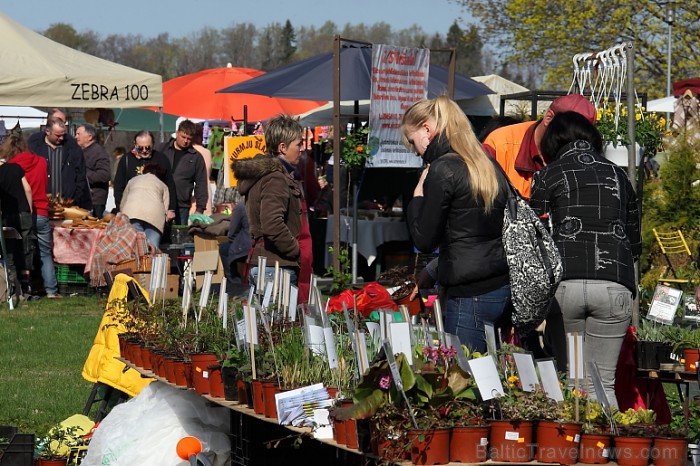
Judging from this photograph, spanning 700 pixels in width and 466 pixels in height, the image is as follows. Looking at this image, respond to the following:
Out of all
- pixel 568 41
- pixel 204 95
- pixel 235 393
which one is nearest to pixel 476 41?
pixel 568 41

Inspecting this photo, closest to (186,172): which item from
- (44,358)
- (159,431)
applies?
(44,358)

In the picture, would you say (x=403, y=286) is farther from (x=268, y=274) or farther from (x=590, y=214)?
(x=590, y=214)

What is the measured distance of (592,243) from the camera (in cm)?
488

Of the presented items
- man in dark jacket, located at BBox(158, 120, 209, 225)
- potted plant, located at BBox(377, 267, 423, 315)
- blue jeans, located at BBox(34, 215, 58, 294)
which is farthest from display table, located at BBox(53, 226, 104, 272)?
potted plant, located at BBox(377, 267, 423, 315)

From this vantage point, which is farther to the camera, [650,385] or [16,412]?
[16,412]

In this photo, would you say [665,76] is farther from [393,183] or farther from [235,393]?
[235,393]

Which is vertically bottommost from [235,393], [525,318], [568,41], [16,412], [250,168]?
[16,412]

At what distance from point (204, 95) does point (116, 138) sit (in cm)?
2096

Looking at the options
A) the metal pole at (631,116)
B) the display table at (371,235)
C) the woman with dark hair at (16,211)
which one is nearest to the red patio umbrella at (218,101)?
the display table at (371,235)

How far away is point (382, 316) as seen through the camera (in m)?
4.47

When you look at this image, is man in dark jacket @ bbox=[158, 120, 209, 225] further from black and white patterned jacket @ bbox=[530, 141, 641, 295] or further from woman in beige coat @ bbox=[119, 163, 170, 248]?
black and white patterned jacket @ bbox=[530, 141, 641, 295]

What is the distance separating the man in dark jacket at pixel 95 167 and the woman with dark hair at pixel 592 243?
9.63 metres

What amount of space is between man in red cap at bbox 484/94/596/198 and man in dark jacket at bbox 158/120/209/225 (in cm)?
741

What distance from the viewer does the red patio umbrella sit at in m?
18.6
